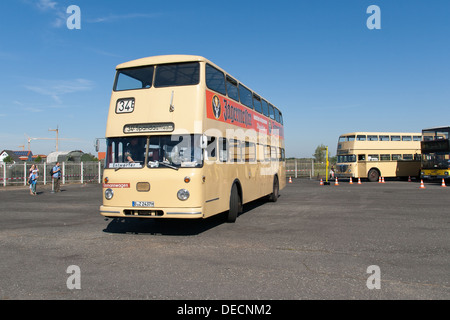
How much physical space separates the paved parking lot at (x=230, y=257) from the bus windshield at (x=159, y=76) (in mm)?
3381

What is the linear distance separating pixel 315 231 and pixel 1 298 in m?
6.40

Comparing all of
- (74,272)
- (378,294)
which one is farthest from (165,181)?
(378,294)

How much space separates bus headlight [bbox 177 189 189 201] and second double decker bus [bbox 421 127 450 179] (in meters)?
25.2

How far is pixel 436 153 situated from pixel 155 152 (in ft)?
86.2

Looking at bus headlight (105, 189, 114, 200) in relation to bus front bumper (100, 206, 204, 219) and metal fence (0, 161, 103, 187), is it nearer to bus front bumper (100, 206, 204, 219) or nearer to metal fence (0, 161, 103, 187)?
bus front bumper (100, 206, 204, 219)

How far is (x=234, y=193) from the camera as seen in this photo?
10211 mm

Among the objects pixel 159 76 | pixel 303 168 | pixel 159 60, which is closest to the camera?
pixel 159 76

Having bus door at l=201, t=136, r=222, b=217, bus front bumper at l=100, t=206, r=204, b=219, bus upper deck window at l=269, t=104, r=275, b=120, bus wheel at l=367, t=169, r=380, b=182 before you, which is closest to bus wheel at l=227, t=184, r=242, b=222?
bus door at l=201, t=136, r=222, b=217

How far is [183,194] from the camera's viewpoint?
7.88 meters

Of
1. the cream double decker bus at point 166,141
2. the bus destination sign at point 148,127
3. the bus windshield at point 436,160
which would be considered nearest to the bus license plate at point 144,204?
the cream double decker bus at point 166,141

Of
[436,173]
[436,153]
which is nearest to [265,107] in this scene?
[436,173]

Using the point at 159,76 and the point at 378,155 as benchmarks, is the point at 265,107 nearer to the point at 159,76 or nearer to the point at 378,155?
the point at 159,76

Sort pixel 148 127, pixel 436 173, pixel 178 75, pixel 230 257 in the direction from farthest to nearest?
pixel 436 173 → pixel 178 75 → pixel 148 127 → pixel 230 257
